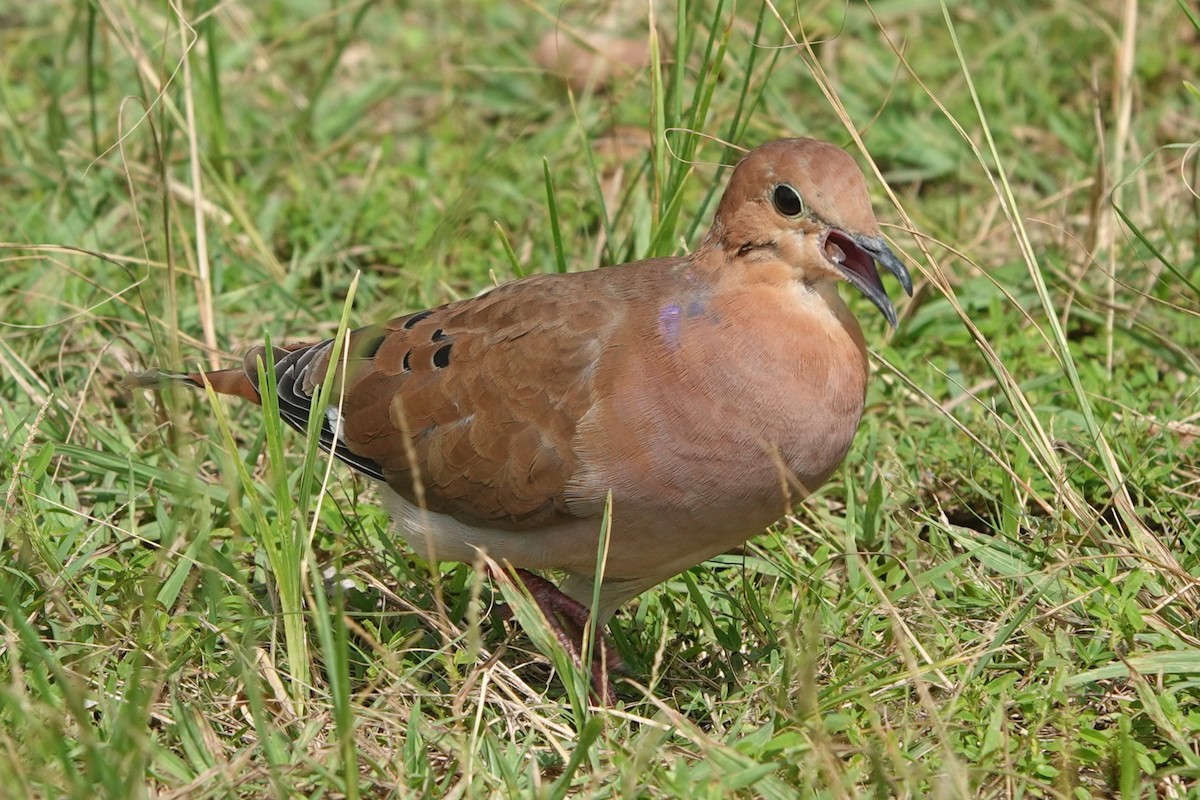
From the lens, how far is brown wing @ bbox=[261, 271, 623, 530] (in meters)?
3.46

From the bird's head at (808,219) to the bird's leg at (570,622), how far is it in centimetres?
102

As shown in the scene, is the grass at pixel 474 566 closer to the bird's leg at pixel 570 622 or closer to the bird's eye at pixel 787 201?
the bird's leg at pixel 570 622

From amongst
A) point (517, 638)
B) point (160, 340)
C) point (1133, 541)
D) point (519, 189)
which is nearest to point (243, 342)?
point (160, 340)

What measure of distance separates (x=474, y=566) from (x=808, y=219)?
3.99 ft

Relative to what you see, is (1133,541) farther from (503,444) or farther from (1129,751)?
(503,444)

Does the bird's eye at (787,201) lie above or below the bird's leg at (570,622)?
above

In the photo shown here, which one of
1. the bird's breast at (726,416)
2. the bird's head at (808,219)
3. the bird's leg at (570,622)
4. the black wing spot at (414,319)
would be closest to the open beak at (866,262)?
the bird's head at (808,219)

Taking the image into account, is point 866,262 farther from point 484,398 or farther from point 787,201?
point 484,398

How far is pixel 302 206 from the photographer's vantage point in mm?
5629

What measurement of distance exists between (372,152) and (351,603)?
8.79ft

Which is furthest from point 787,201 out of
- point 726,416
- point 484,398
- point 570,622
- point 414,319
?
point 570,622

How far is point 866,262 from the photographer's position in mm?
3355

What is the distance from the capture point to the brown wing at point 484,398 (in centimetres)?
346

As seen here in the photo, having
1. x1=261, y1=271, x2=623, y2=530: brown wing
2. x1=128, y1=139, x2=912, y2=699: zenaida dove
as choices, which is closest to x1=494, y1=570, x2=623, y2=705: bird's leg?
x1=128, y1=139, x2=912, y2=699: zenaida dove
